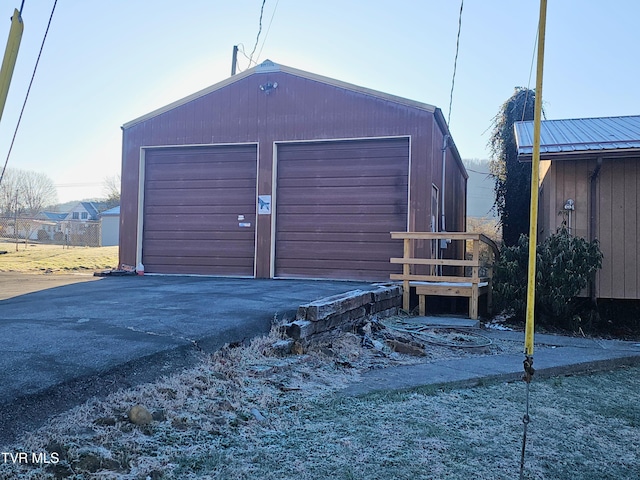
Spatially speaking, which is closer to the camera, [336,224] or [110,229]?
[336,224]

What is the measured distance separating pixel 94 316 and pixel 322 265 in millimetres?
5302

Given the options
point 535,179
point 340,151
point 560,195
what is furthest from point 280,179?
point 535,179

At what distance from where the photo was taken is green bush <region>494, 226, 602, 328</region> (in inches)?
260

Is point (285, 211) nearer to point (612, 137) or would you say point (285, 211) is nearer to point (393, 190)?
point (393, 190)

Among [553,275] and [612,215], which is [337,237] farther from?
[612,215]

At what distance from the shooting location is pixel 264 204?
923 cm

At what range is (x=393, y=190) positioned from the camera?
8.74 metres

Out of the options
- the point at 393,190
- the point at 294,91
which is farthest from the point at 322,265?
the point at 294,91

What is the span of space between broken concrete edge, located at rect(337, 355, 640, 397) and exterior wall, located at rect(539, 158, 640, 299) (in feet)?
9.14

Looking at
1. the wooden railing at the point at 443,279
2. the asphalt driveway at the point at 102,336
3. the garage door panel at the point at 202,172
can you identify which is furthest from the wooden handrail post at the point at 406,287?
the garage door panel at the point at 202,172

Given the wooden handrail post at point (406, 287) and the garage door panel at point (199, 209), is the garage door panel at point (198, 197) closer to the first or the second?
the garage door panel at point (199, 209)

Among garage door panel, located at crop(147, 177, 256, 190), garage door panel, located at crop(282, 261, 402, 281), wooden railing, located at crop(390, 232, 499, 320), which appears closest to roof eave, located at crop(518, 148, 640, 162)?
wooden railing, located at crop(390, 232, 499, 320)

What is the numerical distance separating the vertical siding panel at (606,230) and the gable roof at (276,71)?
2874mm

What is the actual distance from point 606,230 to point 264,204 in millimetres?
5621
